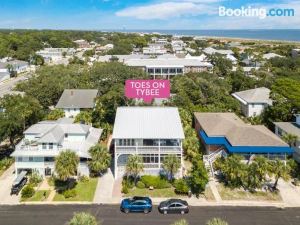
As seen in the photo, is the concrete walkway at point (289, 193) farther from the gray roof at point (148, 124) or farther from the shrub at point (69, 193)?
the shrub at point (69, 193)

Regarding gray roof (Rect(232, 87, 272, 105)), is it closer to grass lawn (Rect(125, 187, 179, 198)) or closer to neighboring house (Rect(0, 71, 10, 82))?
grass lawn (Rect(125, 187, 179, 198))

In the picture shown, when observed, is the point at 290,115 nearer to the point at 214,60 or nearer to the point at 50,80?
the point at 50,80

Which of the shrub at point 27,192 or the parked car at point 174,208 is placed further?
the shrub at point 27,192

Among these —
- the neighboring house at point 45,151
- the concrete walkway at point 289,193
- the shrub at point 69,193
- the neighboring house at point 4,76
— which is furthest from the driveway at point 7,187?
the neighboring house at point 4,76

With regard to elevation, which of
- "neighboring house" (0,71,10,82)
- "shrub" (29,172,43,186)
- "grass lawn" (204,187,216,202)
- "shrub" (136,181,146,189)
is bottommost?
"grass lawn" (204,187,216,202)

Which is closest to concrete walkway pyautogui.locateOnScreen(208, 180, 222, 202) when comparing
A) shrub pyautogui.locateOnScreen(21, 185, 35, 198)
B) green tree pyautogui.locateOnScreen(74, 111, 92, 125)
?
shrub pyautogui.locateOnScreen(21, 185, 35, 198)

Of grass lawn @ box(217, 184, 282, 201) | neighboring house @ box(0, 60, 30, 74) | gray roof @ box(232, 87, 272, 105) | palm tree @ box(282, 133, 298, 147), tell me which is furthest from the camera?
neighboring house @ box(0, 60, 30, 74)
